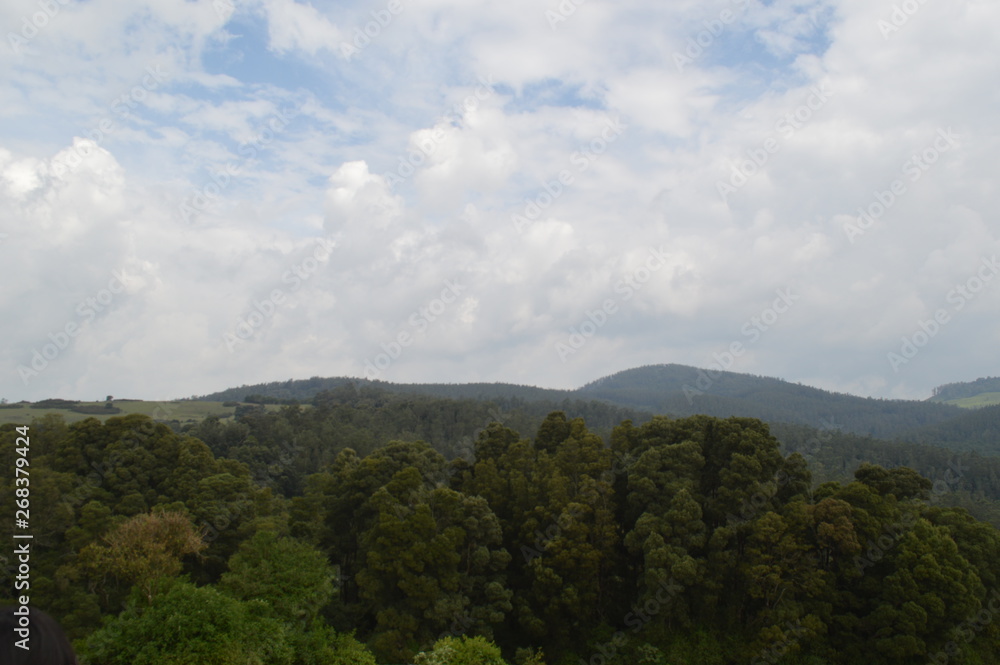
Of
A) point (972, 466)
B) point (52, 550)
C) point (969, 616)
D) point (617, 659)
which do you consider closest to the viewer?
point (969, 616)

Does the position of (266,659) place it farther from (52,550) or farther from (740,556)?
(740,556)

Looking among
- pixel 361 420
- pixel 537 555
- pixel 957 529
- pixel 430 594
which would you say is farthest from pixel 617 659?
pixel 361 420

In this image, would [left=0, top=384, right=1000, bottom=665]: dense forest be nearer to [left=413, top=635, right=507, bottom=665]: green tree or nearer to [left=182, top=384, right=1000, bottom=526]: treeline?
[left=413, top=635, right=507, bottom=665]: green tree

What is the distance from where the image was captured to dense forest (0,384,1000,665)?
2503 centimetres

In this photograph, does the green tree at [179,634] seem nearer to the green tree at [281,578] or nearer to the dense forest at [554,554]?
the dense forest at [554,554]

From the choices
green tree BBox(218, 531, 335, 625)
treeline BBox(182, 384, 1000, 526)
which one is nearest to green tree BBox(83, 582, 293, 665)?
green tree BBox(218, 531, 335, 625)

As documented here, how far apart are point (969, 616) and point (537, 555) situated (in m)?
19.0

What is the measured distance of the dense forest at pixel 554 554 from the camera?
25.0m

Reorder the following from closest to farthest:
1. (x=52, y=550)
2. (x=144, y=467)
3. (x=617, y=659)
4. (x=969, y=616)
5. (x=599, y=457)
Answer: (x=969, y=616), (x=617, y=659), (x=52, y=550), (x=599, y=457), (x=144, y=467)

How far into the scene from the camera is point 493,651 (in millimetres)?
20219

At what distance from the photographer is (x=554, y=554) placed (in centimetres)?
2930
